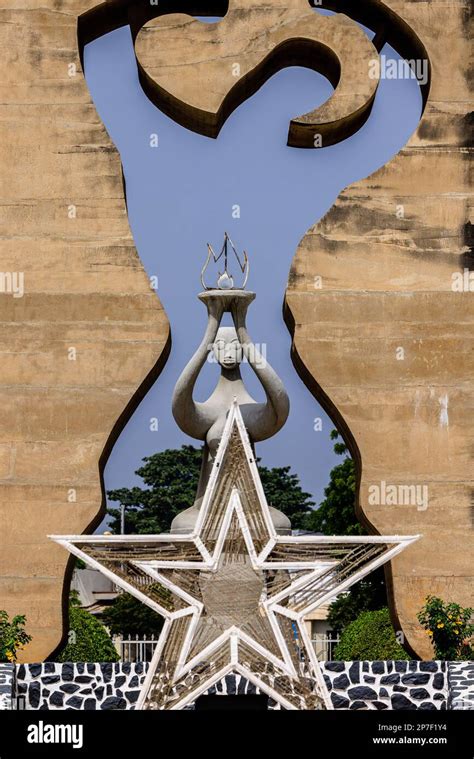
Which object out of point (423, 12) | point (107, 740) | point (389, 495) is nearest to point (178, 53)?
point (423, 12)

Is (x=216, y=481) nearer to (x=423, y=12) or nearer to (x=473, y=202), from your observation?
(x=473, y=202)

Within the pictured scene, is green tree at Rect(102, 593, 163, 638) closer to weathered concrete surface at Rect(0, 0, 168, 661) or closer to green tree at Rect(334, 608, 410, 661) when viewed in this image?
green tree at Rect(334, 608, 410, 661)

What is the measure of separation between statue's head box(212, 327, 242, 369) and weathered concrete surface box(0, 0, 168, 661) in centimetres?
64

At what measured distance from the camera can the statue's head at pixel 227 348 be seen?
50.2 feet

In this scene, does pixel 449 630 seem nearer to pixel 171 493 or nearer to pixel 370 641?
pixel 370 641

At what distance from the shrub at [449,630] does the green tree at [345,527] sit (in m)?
10.3

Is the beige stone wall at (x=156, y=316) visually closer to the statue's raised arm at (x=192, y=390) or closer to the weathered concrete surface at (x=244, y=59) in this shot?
the weathered concrete surface at (x=244, y=59)

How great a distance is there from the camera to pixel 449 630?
48.6 feet

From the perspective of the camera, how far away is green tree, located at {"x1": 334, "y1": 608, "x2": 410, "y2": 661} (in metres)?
20.8

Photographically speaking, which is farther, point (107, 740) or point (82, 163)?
point (82, 163)

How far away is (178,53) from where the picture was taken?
640 inches

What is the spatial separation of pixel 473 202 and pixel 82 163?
12.2ft
